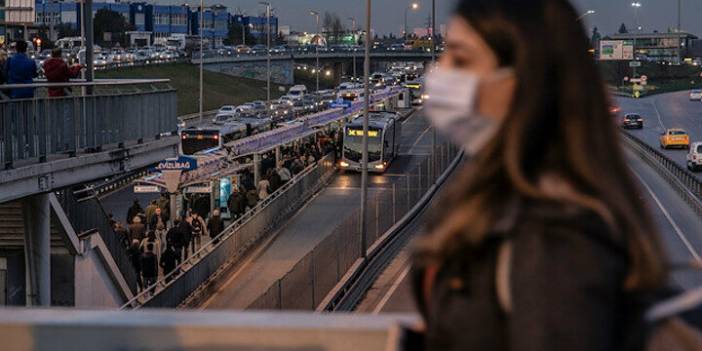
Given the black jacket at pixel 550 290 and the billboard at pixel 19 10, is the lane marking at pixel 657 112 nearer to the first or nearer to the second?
the billboard at pixel 19 10

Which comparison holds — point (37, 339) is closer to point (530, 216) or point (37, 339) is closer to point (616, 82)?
point (530, 216)

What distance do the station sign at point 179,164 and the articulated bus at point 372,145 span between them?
31.7m

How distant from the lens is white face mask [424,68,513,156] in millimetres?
2727

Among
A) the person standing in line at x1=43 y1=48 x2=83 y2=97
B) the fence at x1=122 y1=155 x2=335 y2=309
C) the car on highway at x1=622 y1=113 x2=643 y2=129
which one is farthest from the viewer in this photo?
the car on highway at x1=622 y1=113 x2=643 y2=129

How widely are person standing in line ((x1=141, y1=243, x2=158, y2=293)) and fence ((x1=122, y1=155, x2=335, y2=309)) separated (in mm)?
256

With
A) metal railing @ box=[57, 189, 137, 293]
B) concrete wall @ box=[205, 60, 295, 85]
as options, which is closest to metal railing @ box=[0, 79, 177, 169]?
metal railing @ box=[57, 189, 137, 293]

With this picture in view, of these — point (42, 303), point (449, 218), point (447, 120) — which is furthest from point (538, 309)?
point (42, 303)

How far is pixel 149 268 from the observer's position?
27156 mm

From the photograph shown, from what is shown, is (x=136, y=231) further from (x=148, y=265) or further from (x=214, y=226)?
(x=214, y=226)

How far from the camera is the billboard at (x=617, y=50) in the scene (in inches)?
4906

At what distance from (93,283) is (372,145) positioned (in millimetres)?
45020

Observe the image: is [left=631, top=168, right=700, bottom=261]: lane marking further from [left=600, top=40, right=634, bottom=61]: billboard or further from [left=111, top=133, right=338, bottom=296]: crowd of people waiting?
[left=600, top=40, right=634, bottom=61]: billboard

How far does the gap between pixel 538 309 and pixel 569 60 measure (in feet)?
1.64

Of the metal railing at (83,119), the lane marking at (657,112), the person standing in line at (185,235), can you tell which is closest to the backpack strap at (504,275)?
the metal railing at (83,119)
